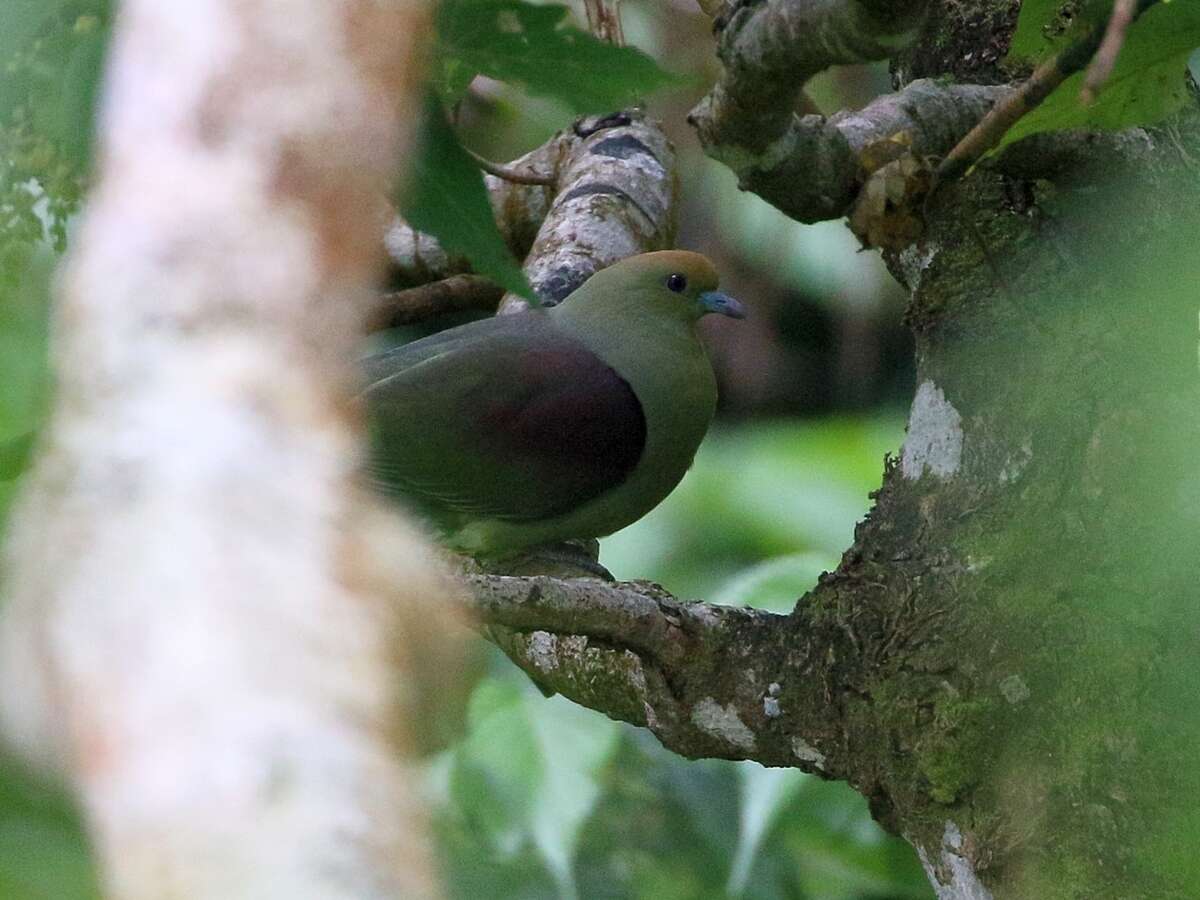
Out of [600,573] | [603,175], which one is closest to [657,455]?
[600,573]

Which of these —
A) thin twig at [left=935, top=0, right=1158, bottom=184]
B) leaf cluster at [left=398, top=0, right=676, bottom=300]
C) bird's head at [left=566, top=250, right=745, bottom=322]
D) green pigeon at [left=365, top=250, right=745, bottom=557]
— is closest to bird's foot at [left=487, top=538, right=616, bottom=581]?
green pigeon at [left=365, top=250, right=745, bottom=557]

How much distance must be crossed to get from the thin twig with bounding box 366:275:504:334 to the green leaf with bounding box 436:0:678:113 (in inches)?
49.6

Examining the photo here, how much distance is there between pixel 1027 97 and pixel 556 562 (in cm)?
118

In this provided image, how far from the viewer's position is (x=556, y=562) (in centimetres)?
224

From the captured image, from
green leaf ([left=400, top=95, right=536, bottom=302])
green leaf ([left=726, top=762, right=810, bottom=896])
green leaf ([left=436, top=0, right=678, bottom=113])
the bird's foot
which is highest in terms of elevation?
green leaf ([left=436, top=0, right=678, bottom=113])

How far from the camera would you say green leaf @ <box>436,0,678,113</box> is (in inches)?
37.5

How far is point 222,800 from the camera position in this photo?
16.0 inches

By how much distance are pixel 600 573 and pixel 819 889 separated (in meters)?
1.18

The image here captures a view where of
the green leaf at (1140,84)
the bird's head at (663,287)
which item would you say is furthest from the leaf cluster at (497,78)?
the bird's head at (663,287)

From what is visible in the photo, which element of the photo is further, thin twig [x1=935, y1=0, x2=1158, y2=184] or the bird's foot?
the bird's foot

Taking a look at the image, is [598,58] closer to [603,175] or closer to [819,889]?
[603,175]

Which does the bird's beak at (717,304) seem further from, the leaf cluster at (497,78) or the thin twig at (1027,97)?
the leaf cluster at (497,78)

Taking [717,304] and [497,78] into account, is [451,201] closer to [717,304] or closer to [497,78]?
[497,78]

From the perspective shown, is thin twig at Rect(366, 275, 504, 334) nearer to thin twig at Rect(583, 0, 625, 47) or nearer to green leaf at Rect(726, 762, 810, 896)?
thin twig at Rect(583, 0, 625, 47)
